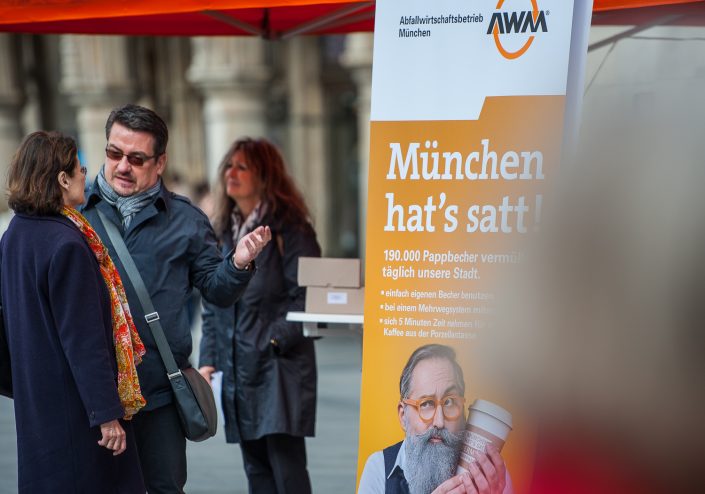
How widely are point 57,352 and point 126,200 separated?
63 cm

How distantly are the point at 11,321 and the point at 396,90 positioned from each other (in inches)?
50.2

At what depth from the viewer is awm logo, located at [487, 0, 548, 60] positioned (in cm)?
236

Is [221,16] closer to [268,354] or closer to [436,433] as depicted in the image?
[268,354]

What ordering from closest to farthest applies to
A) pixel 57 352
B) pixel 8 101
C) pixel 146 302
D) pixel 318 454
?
1. pixel 57 352
2. pixel 146 302
3. pixel 318 454
4. pixel 8 101

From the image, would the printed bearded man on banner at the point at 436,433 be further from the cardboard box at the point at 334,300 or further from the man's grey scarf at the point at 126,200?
the man's grey scarf at the point at 126,200

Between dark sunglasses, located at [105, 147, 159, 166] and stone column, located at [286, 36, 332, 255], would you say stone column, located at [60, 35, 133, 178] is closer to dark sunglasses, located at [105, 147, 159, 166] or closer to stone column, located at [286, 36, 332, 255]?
stone column, located at [286, 36, 332, 255]

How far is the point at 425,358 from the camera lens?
2.52m

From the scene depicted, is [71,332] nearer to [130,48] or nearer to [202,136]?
[130,48]

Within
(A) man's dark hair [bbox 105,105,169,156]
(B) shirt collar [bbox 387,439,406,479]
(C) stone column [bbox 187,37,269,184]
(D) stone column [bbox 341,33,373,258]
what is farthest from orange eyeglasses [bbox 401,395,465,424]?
(C) stone column [bbox 187,37,269,184]

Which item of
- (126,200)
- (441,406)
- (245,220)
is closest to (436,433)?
(441,406)

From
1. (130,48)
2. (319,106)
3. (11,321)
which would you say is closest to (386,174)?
(11,321)

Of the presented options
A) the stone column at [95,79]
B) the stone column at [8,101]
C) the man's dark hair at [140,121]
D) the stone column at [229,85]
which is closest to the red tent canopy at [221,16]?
the man's dark hair at [140,121]

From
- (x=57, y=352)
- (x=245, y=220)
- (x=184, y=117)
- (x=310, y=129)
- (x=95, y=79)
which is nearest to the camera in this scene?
(x=57, y=352)

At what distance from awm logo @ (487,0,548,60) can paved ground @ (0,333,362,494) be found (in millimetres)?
1643
